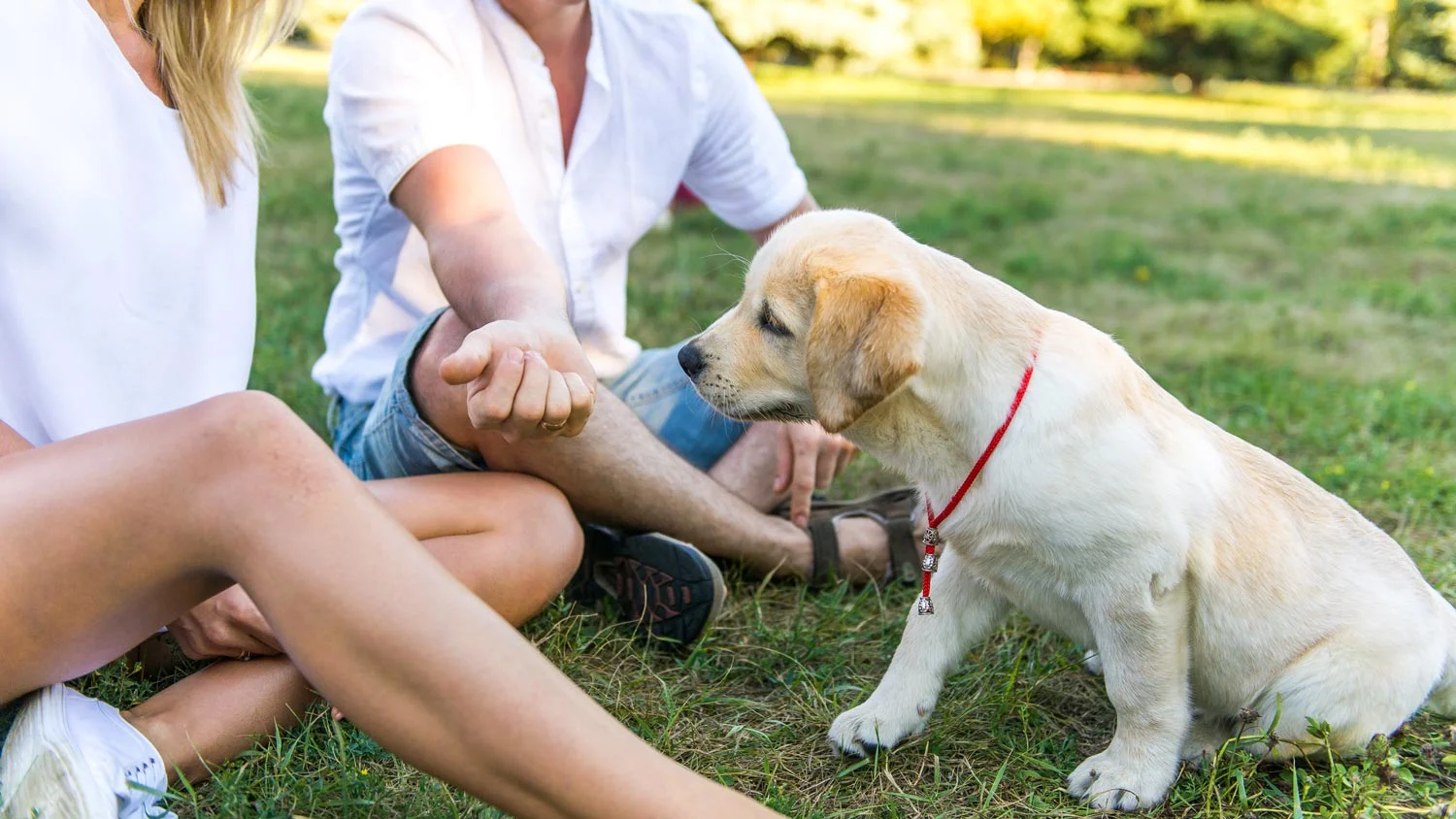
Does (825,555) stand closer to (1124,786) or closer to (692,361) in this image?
(692,361)

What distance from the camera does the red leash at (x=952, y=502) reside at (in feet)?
6.59

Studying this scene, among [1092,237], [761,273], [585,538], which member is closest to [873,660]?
[585,538]

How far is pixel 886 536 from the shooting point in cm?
293

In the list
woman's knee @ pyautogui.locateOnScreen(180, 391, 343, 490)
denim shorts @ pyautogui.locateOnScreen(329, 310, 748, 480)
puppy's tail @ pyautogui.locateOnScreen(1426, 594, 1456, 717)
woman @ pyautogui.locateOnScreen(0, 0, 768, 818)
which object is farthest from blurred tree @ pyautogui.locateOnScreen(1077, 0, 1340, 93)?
woman's knee @ pyautogui.locateOnScreen(180, 391, 343, 490)

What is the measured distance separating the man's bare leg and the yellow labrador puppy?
1.36ft

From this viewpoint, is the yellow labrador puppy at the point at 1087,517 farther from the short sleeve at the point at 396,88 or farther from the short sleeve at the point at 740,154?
the short sleeve at the point at 740,154

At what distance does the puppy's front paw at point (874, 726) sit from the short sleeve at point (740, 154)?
1.48m

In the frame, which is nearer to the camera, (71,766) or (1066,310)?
(71,766)

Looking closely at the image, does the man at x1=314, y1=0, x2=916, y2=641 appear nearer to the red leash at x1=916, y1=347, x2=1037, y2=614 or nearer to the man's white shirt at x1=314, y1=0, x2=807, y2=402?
the man's white shirt at x1=314, y1=0, x2=807, y2=402

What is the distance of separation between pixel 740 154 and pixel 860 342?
4.45 ft

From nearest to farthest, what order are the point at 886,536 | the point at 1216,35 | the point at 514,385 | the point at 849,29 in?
the point at 514,385, the point at 886,536, the point at 849,29, the point at 1216,35

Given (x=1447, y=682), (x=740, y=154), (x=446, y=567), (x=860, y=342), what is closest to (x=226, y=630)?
(x=446, y=567)

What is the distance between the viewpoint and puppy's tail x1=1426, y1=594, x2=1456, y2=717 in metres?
2.19

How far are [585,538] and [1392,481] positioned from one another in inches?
89.3
